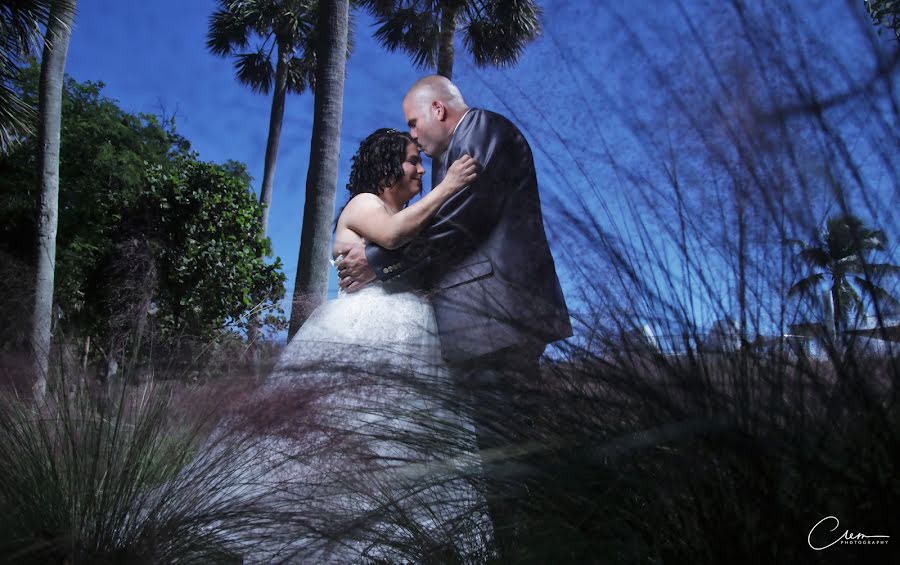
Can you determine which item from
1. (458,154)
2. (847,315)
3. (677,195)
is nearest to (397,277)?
(458,154)

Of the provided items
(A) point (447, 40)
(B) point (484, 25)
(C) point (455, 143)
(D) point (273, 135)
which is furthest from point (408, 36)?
(C) point (455, 143)

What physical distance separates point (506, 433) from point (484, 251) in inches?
29.6

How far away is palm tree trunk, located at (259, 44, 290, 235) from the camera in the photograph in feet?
40.7

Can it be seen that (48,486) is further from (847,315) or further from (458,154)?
(847,315)

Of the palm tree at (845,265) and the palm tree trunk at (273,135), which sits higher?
the palm tree trunk at (273,135)

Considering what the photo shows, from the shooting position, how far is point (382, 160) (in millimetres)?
2359

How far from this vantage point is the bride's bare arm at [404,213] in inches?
77.1

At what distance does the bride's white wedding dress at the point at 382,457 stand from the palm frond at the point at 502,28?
8115mm

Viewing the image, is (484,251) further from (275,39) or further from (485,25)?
(275,39)

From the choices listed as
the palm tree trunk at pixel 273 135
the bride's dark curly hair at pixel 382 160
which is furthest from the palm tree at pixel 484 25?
the bride's dark curly hair at pixel 382 160

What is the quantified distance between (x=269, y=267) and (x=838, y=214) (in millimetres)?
9333

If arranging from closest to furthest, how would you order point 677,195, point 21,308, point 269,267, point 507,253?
point 677,195 → point 507,253 → point 21,308 → point 269,267

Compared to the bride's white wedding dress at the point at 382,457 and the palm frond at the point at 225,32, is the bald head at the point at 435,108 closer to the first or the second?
the bride's white wedding dress at the point at 382,457

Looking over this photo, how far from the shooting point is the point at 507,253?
1.85 m
